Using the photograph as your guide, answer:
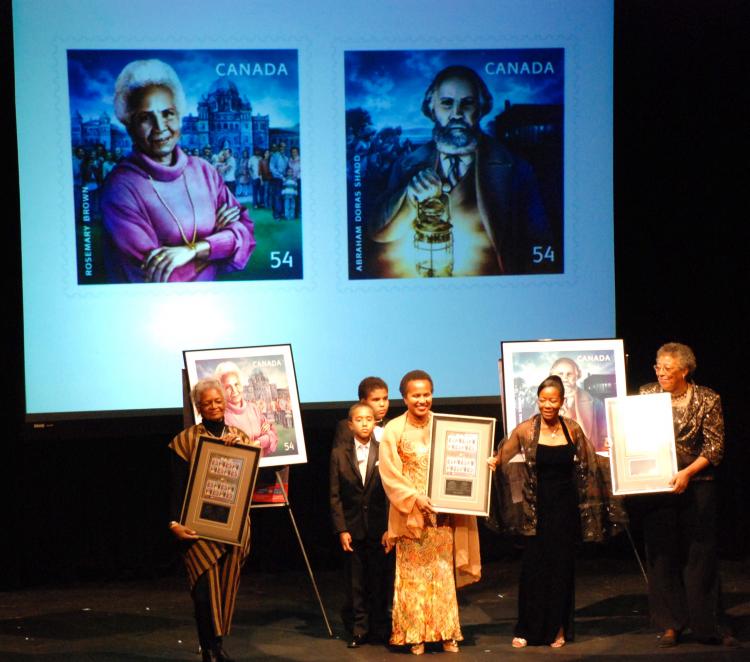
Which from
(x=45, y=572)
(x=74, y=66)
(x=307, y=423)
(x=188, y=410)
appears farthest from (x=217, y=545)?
(x=74, y=66)

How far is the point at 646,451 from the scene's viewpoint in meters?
6.03

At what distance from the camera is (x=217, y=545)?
18.4ft

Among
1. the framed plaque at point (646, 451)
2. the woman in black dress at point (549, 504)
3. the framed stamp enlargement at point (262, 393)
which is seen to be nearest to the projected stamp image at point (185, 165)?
the framed stamp enlargement at point (262, 393)

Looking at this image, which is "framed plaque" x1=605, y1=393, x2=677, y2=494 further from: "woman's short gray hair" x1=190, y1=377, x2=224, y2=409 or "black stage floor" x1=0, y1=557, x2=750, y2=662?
"woman's short gray hair" x1=190, y1=377, x2=224, y2=409

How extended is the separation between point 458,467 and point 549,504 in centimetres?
51

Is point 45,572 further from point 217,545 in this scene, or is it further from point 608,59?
point 608,59

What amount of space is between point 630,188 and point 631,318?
84 cm

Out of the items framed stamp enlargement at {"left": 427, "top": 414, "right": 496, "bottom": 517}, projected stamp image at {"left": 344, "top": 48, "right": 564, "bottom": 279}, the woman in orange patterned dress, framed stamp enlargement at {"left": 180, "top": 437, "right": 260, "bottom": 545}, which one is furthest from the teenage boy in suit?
projected stamp image at {"left": 344, "top": 48, "right": 564, "bottom": 279}

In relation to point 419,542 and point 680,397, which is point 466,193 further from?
point 419,542

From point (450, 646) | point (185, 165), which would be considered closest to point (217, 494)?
point (450, 646)

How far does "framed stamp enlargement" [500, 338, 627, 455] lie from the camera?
21.8ft

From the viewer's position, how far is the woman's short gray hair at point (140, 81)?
728cm

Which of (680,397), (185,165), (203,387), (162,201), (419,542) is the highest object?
(185,165)

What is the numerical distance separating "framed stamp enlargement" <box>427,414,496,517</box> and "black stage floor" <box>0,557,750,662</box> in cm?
76
